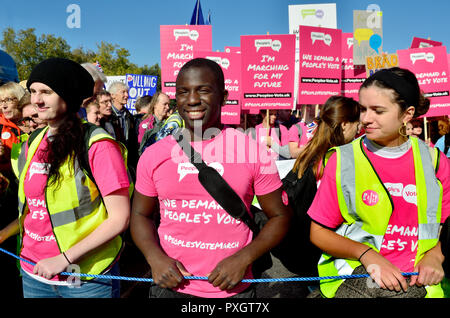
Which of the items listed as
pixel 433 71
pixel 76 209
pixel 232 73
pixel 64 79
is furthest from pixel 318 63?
pixel 76 209

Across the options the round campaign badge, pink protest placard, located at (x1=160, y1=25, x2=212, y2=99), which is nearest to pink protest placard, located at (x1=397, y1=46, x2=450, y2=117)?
pink protest placard, located at (x1=160, y1=25, x2=212, y2=99)

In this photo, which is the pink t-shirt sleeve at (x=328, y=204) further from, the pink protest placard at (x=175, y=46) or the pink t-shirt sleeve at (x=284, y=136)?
the pink protest placard at (x=175, y=46)

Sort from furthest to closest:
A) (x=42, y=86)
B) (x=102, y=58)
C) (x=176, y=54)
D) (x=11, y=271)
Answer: (x=102, y=58) < (x=176, y=54) < (x=11, y=271) < (x=42, y=86)

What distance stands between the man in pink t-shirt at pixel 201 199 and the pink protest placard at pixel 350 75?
532 cm

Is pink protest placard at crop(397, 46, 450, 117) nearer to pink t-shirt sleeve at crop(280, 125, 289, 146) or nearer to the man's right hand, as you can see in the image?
pink t-shirt sleeve at crop(280, 125, 289, 146)

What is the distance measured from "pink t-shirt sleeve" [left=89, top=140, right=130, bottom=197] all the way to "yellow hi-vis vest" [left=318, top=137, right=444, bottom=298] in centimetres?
106

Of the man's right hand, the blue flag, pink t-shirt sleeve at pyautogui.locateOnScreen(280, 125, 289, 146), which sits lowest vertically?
the man's right hand

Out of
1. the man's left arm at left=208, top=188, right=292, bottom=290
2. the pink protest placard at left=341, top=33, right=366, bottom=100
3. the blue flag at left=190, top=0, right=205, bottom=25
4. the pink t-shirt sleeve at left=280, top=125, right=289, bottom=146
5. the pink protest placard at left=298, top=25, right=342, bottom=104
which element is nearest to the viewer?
the man's left arm at left=208, top=188, right=292, bottom=290

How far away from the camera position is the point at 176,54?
619 cm

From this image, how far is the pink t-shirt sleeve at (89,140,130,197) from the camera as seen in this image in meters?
1.69

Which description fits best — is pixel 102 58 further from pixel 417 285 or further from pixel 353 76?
pixel 417 285

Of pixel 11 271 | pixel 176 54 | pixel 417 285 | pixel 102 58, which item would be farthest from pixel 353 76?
pixel 102 58

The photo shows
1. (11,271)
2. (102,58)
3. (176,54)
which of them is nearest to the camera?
(11,271)
